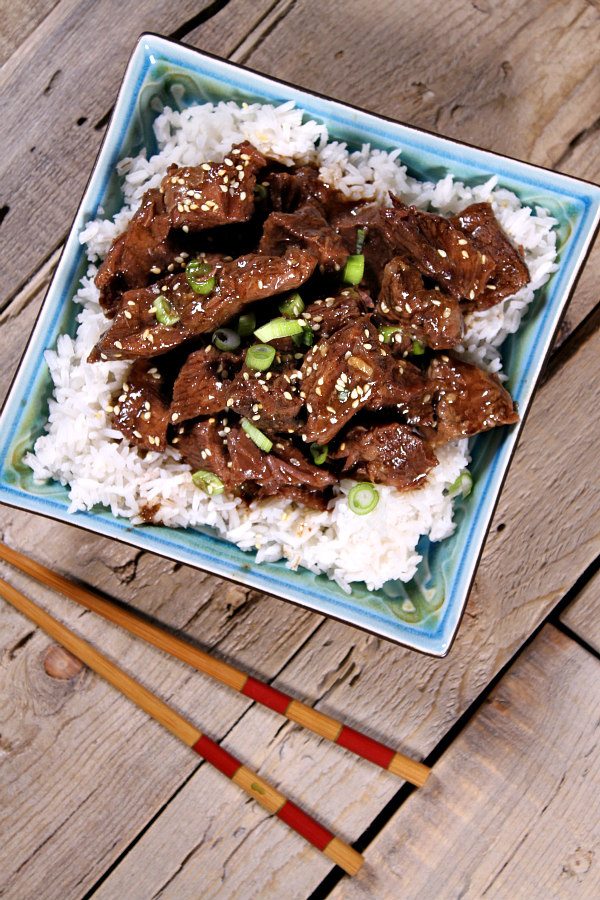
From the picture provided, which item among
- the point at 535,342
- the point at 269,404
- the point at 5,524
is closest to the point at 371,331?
the point at 269,404

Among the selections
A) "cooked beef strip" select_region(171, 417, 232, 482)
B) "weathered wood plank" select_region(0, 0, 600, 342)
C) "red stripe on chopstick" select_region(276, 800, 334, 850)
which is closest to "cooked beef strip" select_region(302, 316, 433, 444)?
"cooked beef strip" select_region(171, 417, 232, 482)

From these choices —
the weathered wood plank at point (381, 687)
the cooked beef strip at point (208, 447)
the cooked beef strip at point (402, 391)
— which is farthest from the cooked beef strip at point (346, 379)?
the weathered wood plank at point (381, 687)

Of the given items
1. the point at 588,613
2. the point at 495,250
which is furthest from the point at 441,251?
the point at 588,613

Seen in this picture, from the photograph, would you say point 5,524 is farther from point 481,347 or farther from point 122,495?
point 481,347

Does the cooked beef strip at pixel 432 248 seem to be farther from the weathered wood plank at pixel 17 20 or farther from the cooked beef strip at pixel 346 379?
the weathered wood plank at pixel 17 20

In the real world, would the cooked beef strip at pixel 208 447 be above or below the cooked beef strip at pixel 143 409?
below

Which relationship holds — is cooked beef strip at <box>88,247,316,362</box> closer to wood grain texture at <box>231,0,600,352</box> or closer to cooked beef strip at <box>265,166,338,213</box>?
cooked beef strip at <box>265,166,338,213</box>
